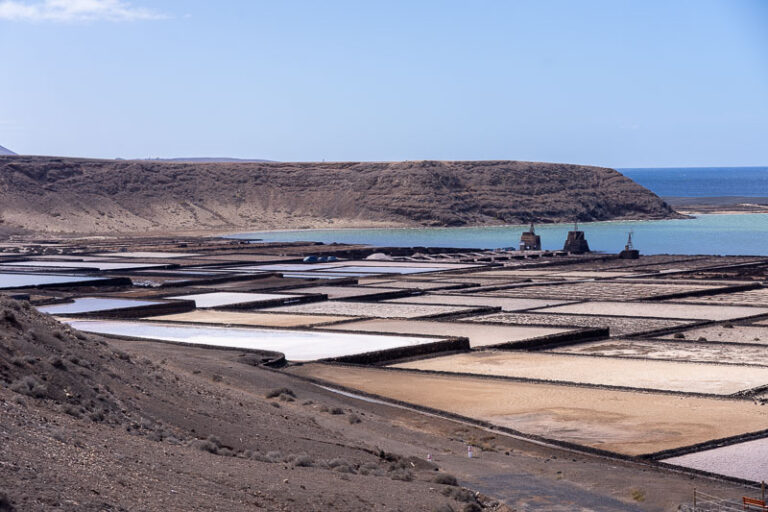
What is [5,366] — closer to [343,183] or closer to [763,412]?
[763,412]

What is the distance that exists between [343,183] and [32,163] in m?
33.4

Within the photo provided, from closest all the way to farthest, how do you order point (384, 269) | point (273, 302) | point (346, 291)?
1. point (273, 302)
2. point (346, 291)
3. point (384, 269)

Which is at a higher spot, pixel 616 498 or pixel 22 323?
pixel 22 323

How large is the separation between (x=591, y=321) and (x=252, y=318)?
10.7 metres

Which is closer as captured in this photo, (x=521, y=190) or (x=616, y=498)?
(x=616, y=498)

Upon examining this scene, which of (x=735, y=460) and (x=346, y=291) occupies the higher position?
(x=735, y=460)

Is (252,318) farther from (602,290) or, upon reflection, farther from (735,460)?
(735,460)

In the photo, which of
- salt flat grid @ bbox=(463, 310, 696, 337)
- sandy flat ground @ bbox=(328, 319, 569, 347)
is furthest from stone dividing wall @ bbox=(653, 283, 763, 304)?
sandy flat ground @ bbox=(328, 319, 569, 347)

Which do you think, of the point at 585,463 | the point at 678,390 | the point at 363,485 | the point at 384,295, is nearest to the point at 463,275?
the point at 384,295

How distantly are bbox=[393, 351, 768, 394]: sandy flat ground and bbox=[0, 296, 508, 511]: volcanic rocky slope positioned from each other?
6.43 metres

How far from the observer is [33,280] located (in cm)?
4938

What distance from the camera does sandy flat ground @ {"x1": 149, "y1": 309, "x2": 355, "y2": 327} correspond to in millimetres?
34219

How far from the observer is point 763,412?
19.5 metres

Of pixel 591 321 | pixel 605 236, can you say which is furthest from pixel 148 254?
pixel 605 236
